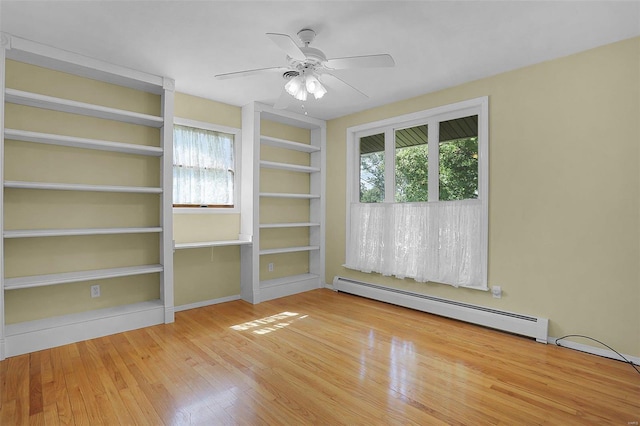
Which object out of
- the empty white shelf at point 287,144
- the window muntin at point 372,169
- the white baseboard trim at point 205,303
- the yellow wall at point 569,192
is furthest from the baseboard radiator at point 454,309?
the empty white shelf at point 287,144

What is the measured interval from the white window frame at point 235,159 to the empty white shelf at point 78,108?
0.43m

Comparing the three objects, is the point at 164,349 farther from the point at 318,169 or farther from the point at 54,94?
the point at 318,169

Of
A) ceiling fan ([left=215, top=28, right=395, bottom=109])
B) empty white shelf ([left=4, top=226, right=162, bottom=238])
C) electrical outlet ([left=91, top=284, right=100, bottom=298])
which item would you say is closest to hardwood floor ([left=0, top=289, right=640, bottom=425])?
electrical outlet ([left=91, top=284, right=100, bottom=298])

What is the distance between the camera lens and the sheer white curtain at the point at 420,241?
3695mm

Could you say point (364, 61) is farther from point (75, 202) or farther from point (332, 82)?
point (75, 202)

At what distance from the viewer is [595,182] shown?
292 centimetres

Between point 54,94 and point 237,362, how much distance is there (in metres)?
3.06

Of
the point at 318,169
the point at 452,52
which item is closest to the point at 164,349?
the point at 318,169

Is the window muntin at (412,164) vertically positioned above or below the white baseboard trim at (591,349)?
above

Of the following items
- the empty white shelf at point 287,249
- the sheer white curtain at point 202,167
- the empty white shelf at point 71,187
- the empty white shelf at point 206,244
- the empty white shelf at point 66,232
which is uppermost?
the sheer white curtain at point 202,167

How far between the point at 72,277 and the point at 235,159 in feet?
7.57

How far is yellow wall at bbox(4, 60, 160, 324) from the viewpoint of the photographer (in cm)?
304

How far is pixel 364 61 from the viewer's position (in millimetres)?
2426

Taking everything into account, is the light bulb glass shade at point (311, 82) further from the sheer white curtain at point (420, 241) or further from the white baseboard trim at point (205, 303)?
the white baseboard trim at point (205, 303)
